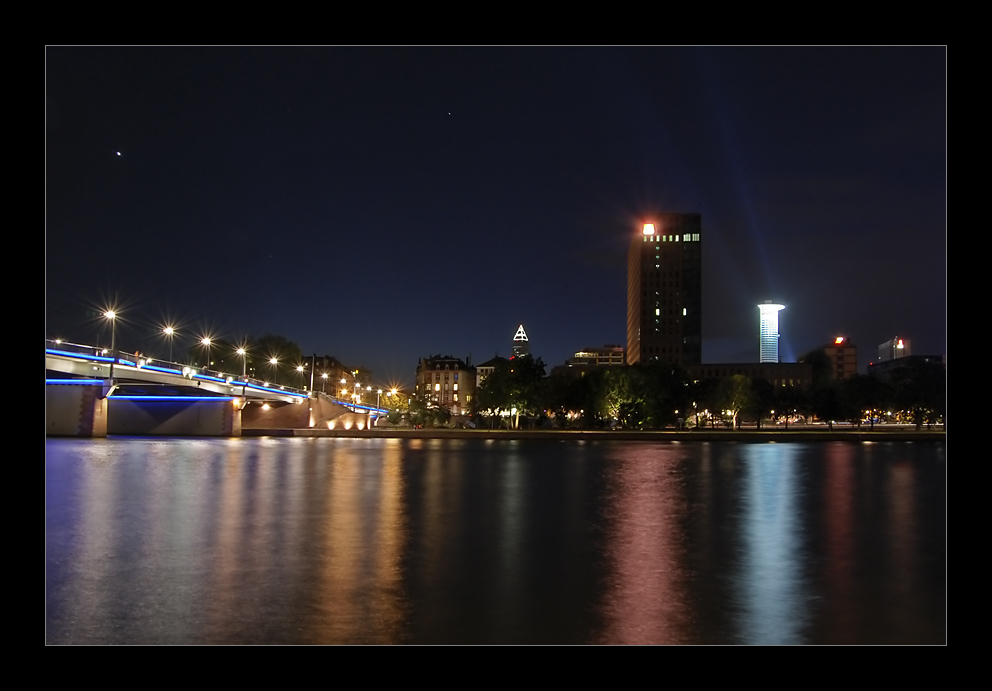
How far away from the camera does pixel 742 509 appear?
26656 millimetres

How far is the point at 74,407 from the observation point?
6150cm

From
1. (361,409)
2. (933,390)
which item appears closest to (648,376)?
(933,390)

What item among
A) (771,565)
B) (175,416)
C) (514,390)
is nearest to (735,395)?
(514,390)

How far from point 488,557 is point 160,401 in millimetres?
65996

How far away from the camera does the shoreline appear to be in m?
72.9

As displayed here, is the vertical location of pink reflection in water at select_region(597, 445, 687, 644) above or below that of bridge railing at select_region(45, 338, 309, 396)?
below

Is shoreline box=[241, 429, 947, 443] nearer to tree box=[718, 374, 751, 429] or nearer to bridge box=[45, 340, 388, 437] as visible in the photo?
bridge box=[45, 340, 388, 437]

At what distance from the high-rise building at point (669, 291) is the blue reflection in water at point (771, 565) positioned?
13457 centimetres

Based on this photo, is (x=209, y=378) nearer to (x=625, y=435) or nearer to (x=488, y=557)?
(x=625, y=435)

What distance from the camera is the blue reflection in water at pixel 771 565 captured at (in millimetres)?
11734

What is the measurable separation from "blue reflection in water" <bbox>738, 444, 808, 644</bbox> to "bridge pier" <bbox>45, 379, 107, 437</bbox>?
4836 centimetres

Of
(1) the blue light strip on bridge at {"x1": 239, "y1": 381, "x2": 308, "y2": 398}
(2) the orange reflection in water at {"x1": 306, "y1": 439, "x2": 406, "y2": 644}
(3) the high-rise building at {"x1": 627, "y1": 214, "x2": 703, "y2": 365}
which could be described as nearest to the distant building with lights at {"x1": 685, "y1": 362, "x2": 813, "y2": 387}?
(3) the high-rise building at {"x1": 627, "y1": 214, "x2": 703, "y2": 365}
